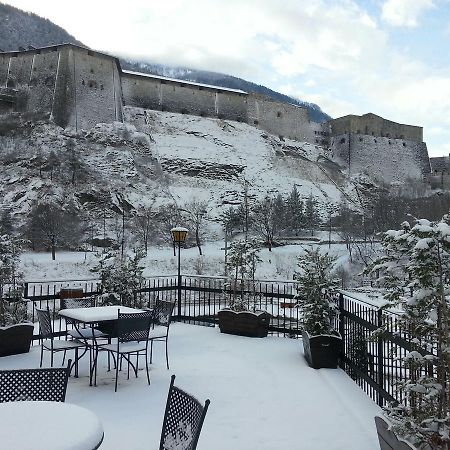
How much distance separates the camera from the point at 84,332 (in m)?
6.07

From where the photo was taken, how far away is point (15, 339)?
21.9 ft

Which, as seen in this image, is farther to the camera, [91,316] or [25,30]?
[25,30]

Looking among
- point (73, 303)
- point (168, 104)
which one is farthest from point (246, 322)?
point (168, 104)

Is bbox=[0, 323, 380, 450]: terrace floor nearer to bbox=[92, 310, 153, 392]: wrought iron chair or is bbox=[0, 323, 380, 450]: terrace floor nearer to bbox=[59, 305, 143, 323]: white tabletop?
bbox=[92, 310, 153, 392]: wrought iron chair

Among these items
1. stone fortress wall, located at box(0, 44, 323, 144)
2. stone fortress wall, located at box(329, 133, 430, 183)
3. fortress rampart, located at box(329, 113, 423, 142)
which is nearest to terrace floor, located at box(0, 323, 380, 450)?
stone fortress wall, located at box(0, 44, 323, 144)

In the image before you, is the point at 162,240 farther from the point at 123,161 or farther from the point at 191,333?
the point at 191,333

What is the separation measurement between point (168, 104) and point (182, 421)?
172 feet

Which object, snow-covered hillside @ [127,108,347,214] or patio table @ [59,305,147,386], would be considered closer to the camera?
patio table @ [59,305,147,386]

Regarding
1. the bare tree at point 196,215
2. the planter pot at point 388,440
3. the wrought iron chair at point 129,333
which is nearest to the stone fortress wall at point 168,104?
the bare tree at point 196,215

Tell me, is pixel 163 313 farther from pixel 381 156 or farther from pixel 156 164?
pixel 381 156

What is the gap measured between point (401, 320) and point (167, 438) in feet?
5.40

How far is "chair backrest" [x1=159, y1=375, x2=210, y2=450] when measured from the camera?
233 centimetres

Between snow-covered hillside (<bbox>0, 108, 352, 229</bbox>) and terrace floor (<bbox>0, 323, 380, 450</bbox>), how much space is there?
1264 inches

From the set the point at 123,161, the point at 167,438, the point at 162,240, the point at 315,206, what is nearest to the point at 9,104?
the point at 123,161
